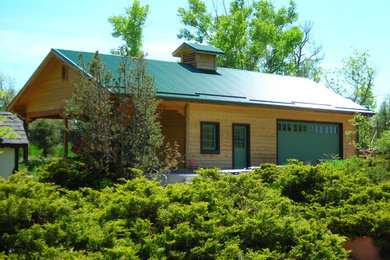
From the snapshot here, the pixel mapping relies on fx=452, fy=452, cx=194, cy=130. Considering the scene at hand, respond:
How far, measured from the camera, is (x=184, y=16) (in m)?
44.0

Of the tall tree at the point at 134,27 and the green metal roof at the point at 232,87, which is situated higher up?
the tall tree at the point at 134,27

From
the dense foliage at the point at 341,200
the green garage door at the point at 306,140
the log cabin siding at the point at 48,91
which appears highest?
the log cabin siding at the point at 48,91

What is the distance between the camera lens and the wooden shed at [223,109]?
17.7 metres

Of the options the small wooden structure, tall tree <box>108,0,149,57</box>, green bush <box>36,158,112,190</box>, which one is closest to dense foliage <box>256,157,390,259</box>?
green bush <box>36,158,112,190</box>

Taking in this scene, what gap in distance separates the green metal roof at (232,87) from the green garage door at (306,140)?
3.58ft

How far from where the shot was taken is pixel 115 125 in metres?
11.2

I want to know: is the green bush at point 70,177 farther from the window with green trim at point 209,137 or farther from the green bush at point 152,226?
the window with green trim at point 209,137

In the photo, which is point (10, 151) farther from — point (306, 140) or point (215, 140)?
point (306, 140)

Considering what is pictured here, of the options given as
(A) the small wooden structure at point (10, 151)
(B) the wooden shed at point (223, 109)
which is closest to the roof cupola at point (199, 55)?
(B) the wooden shed at point (223, 109)

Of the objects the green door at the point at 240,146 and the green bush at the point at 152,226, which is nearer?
the green bush at the point at 152,226

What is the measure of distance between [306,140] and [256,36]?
22630 mm

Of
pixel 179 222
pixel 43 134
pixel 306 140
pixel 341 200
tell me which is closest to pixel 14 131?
pixel 341 200

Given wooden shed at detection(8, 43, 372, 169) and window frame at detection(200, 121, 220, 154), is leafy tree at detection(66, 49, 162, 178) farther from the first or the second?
window frame at detection(200, 121, 220, 154)

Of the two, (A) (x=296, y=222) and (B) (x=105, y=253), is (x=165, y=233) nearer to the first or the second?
(B) (x=105, y=253)
